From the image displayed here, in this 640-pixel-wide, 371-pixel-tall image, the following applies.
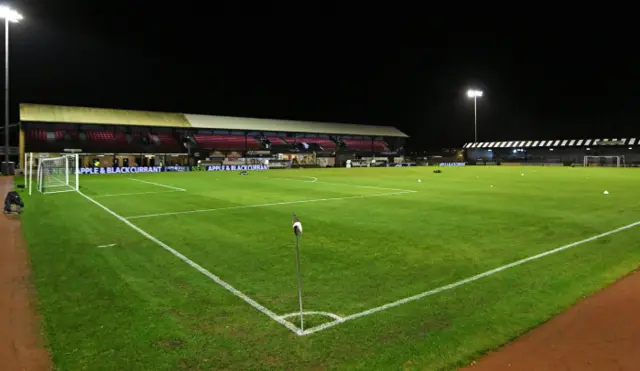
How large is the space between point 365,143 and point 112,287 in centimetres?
7836

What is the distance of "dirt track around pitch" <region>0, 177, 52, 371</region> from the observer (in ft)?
14.2

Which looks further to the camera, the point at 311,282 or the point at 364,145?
the point at 364,145

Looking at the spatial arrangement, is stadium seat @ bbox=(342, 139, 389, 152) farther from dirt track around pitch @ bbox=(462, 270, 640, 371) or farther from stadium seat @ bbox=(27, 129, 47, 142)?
dirt track around pitch @ bbox=(462, 270, 640, 371)

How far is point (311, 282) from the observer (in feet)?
22.7

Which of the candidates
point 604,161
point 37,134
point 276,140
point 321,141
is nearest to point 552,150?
point 604,161

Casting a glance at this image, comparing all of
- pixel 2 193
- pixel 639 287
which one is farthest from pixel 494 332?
pixel 2 193

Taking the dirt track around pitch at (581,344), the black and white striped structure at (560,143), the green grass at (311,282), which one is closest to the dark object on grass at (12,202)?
the green grass at (311,282)

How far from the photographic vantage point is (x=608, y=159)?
228ft

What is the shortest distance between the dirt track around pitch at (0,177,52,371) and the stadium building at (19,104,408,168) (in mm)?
48329

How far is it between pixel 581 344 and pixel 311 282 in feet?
12.8

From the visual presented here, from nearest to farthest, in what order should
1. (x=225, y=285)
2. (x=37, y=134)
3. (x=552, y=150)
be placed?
1. (x=225, y=285)
2. (x=37, y=134)
3. (x=552, y=150)

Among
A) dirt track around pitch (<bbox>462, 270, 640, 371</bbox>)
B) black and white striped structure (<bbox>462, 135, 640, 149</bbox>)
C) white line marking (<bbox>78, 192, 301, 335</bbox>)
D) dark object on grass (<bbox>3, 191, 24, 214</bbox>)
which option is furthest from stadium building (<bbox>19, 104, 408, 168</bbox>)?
dirt track around pitch (<bbox>462, 270, 640, 371</bbox>)

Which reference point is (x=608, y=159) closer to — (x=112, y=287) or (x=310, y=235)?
(x=310, y=235)

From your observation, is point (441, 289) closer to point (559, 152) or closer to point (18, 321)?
point (18, 321)
